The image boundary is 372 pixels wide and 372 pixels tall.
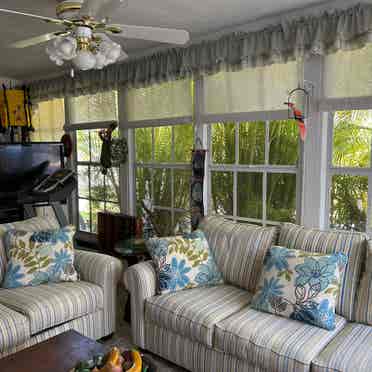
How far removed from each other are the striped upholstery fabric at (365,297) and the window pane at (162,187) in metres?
2.41

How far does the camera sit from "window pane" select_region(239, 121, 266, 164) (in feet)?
11.1

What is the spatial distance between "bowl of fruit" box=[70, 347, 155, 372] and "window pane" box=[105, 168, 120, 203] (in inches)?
133

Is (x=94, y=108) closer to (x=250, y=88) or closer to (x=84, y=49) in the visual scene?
(x=250, y=88)

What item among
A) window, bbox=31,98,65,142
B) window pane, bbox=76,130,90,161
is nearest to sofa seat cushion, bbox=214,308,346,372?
window pane, bbox=76,130,90,161

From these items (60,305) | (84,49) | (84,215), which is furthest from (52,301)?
(84,215)

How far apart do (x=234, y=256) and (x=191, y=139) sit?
1612 millimetres

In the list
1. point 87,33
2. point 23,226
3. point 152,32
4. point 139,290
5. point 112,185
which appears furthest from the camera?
Answer: point 112,185

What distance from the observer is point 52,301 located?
2350 mm

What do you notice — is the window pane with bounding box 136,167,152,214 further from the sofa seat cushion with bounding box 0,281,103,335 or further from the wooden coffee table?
the wooden coffee table

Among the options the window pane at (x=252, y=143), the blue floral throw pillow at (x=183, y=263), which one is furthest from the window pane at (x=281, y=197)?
the blue floral throw pillow at (x=183, y=263)

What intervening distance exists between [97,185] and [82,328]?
281 cm

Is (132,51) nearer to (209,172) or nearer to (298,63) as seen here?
(209,172)

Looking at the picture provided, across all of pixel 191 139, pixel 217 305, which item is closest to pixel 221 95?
pixel 191 139

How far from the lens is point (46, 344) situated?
72.3 inches
